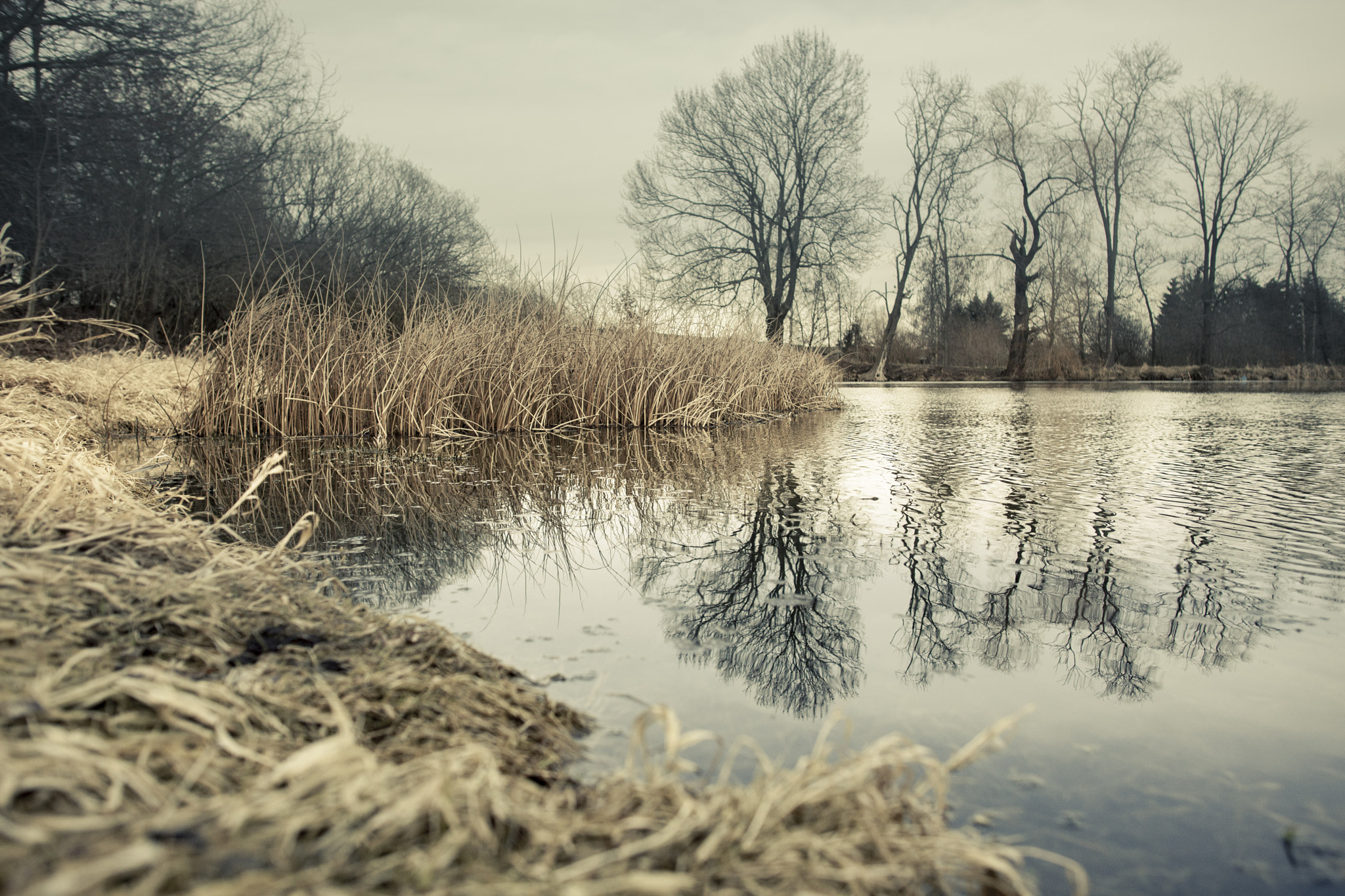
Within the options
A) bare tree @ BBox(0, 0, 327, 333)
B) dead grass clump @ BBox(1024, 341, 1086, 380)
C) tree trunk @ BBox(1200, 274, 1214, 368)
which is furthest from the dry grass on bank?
tree trunk @ BBox(1200, 274, 1214, 368)

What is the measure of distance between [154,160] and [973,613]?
49.8ft

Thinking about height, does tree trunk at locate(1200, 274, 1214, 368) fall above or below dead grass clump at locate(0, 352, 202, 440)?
above

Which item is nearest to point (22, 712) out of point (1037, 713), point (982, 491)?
point (1037, 713)

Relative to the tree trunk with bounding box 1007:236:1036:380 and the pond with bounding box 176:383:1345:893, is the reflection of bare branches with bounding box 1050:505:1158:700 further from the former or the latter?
the tree trunk with bounding box 1007:236:1036:380

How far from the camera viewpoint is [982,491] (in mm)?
3539

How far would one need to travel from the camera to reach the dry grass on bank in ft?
19.9

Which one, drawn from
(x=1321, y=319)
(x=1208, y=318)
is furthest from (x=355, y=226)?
(x=1321, y=319)

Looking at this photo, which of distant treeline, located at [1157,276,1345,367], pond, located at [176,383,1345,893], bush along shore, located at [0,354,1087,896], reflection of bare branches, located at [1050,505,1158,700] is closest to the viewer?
bush along shore, located at [0,354,1087,896]

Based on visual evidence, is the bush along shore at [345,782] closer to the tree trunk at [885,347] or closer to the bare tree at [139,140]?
the bare tree at [139,140]

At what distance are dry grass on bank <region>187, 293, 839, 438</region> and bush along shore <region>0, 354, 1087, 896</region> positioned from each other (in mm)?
5115

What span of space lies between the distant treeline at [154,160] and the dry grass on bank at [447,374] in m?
3.77

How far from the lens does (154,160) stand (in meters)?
12.5

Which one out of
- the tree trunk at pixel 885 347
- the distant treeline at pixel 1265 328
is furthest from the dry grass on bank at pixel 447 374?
the distant treeline at pixel 1265 328

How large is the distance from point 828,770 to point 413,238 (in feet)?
57.5
